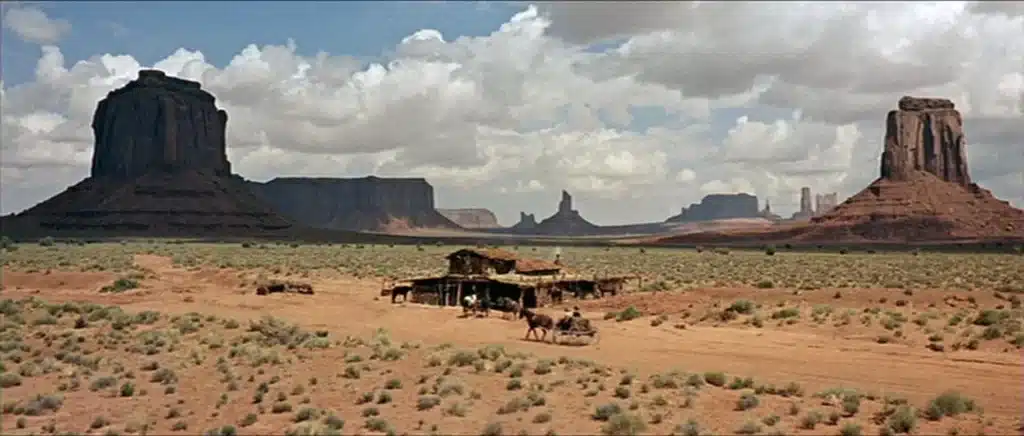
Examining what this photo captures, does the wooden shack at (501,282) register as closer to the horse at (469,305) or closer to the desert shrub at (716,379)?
the horse at (469,305)

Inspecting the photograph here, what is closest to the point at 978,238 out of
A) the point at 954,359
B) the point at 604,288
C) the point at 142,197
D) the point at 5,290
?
the point at 604,288

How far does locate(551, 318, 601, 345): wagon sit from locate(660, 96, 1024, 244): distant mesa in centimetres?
9109

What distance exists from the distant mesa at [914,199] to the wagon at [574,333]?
91093 millimetres

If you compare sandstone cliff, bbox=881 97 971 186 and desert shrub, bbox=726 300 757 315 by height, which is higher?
sandstone cliff, bbox=881 97 971 186

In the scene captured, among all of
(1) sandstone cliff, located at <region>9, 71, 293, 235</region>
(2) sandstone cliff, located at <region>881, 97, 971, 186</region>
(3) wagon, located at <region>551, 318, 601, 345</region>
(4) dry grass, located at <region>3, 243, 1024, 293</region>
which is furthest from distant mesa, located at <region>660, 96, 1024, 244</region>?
(3) wagon, located at <region>551, 318, 601, 345</region>

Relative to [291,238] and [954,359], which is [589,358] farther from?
[291,238]

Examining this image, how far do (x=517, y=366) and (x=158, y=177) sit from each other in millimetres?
154752

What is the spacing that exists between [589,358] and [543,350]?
192 centimetres

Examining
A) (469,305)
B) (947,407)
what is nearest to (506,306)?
(469,305)

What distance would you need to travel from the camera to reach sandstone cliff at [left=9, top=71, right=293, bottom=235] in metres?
143

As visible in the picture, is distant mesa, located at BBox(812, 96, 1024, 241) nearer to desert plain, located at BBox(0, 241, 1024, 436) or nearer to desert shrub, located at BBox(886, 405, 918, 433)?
desert plain, located at BBox(0, 241, 1024, 436)

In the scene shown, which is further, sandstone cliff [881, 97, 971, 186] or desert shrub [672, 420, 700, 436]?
sandstone cliff [881, 97, 971, 186]

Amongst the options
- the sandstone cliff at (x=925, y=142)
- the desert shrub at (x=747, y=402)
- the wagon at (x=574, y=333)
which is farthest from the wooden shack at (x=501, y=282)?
the sandstone cliff at (x=925, y=142)

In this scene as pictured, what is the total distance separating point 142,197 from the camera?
150500 mm
